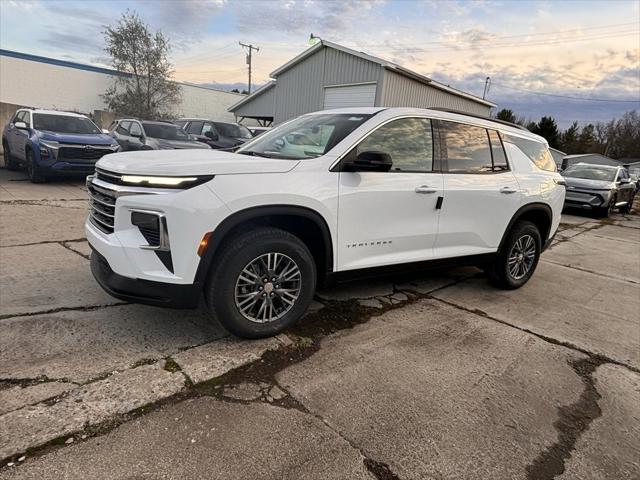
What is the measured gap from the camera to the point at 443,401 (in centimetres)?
287

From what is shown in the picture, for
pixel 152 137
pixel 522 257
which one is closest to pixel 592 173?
pixel 522 257

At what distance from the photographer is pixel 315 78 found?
20.7 meters

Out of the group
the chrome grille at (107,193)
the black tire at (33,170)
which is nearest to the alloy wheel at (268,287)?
the chrome grille at (107,193)

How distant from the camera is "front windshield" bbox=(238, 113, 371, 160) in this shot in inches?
144

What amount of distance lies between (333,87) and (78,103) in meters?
21.0

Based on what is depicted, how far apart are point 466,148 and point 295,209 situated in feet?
7.27

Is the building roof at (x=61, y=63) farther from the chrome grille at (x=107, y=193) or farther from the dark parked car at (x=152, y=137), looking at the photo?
Result: the chrome grille at (x=107, y=193)

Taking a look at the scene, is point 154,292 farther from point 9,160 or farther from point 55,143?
point 9,160

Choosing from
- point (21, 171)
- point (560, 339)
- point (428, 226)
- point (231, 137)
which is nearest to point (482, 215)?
point (428, 226)

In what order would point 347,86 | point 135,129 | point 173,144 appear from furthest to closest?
1. point 347,86
2. point 135,129
3. point 173,144

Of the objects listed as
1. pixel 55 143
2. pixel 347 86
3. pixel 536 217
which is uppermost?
pixel 347 86

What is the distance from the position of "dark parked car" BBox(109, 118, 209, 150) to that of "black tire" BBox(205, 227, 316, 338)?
28.1 feet

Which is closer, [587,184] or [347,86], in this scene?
[587,184]

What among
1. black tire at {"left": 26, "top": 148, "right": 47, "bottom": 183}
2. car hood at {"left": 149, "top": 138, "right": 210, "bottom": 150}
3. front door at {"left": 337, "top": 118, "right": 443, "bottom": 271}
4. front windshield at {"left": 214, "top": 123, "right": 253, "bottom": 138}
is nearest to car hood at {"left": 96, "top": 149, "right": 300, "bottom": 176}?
front door at {"left": 337, "top": 118, "right": 443, "bottom": 271}
